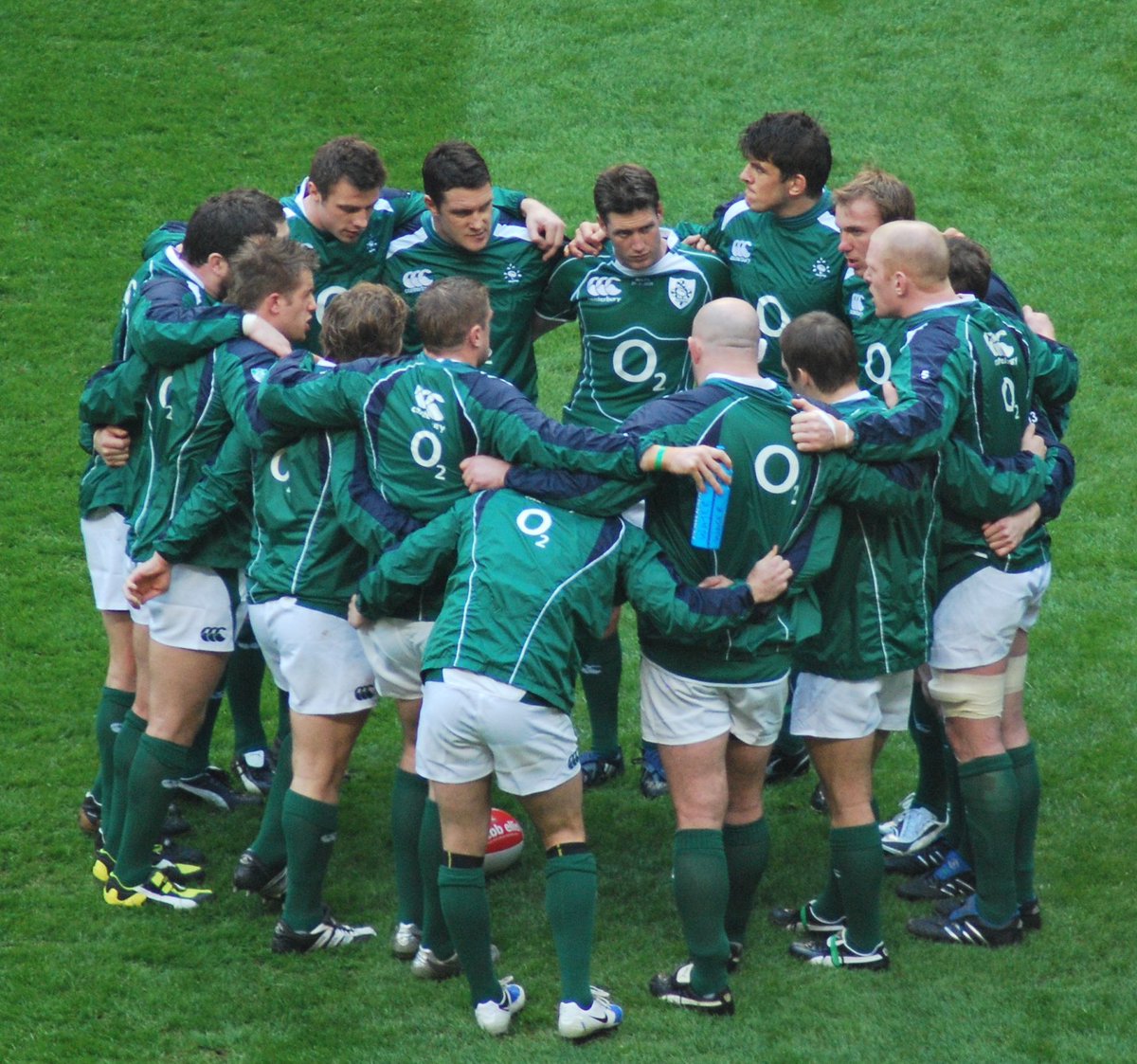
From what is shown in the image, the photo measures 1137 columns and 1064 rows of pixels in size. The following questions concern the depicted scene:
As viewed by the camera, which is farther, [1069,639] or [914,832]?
[1069,639]

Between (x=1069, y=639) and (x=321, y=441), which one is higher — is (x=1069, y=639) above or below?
below

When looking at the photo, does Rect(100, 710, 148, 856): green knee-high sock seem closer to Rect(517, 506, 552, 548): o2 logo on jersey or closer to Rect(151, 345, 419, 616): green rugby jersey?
Rect(151, 345, 419, 616): green rugby jersey

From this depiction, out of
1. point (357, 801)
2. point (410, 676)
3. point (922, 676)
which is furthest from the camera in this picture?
point (357, 801)

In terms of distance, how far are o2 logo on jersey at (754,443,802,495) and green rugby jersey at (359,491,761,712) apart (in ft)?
1.05

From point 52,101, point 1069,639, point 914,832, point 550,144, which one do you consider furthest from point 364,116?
point 914,832

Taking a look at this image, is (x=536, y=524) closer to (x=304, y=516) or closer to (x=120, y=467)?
(x=304, y=516)

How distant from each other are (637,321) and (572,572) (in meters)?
2.00

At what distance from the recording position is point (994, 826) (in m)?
5.40

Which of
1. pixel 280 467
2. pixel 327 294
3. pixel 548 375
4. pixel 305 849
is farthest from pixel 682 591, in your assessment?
pixel 548 375

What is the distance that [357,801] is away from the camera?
6.69m

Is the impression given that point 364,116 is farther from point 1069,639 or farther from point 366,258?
point 1069,639

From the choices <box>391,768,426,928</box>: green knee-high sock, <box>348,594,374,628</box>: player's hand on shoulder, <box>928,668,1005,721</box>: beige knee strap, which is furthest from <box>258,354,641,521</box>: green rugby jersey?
<box>928,668,1005,721</box>: beige knee strap

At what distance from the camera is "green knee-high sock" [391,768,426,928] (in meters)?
5.43

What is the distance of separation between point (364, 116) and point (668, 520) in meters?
8.34
